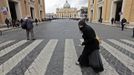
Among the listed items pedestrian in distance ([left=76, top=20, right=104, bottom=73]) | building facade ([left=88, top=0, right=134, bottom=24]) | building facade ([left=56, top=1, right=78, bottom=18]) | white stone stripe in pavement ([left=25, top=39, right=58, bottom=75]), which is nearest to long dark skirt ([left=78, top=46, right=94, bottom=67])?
pedestrian in distance ([left=76, top=20, right=104, bottom=73])

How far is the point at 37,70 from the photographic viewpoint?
13.9ft

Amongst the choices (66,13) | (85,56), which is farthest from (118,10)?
(66,13)

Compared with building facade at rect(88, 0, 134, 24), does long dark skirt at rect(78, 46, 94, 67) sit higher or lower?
lower

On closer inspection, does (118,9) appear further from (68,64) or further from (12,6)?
(68,64)

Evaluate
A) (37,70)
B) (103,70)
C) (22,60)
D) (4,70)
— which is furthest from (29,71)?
(103,70)

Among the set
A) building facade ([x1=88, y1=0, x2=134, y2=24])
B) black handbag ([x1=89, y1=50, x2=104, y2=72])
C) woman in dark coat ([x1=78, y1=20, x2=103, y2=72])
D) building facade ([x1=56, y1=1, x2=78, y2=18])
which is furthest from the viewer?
building facade ([x1=56, y1=1, x2=78, y2=18])

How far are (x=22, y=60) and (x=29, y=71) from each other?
121 centimetres

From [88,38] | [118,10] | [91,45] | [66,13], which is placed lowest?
[91,45]

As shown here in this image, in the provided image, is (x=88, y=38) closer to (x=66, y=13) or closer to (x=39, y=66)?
(x=39, y=66)

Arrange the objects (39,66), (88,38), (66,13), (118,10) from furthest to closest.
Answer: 1. (66,13)
2. (118,10)
3. (39,66)
4. (88,38)

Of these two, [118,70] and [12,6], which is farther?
[12,6]

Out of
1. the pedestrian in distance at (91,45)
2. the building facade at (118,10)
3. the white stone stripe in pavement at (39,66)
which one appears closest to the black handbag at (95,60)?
the pedestrian in distance at (91,45)

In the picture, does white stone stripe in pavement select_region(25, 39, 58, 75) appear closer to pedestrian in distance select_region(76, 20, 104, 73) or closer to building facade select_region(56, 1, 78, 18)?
pedestrian in distance select_region(76, 20, 104, 73)

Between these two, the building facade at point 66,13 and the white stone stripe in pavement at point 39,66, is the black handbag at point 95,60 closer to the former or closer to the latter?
the white stone stripe in pavement at point 39,66
